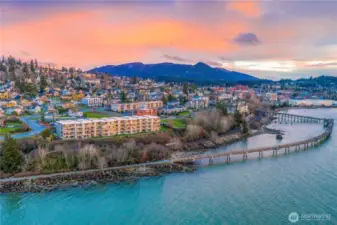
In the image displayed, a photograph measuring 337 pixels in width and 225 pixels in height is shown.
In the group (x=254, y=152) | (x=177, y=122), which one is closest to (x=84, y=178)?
(x=254, y=152)

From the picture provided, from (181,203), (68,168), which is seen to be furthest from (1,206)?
(181,203)

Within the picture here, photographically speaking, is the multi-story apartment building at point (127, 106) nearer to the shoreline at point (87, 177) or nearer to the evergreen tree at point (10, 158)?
the shoreline at point (87, 177)

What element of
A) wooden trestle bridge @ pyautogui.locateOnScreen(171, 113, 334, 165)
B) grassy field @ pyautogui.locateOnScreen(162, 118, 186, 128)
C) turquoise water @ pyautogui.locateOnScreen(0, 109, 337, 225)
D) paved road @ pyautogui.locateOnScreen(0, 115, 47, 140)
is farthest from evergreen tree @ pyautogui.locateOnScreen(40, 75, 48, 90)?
turquoise water @ pyautogui.locateOnScreen(0, 109, 337, 225)

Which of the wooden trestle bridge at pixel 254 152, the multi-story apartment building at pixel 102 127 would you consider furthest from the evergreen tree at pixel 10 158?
the wooden trestle bridge at pixel 254 152

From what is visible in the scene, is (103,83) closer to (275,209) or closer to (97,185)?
(97,185)

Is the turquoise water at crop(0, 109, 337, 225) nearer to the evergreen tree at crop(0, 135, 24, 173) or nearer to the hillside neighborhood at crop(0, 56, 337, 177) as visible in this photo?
the evergreen tree at crop(0, 135, 24, 173)

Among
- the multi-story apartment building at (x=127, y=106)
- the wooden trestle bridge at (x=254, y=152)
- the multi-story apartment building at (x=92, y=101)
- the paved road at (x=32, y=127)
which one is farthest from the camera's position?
the multi-story apartment building at (x=92, y=101)
